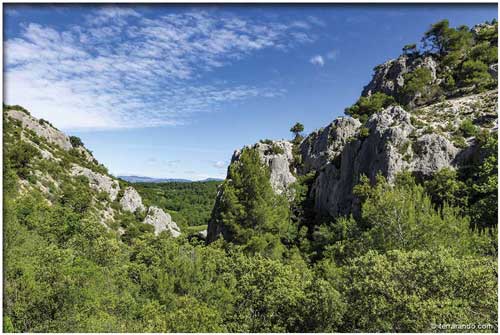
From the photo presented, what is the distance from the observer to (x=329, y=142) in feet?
155

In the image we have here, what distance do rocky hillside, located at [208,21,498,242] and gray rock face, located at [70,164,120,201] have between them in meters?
19.0

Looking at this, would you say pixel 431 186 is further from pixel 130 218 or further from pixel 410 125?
pixel 130 218

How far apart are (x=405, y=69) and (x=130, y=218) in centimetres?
5544

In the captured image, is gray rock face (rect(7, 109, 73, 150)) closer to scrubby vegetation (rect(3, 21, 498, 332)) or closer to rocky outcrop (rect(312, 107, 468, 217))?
scrubby vegetation (rect(3, 21, 498, 332))

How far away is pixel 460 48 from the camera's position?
58.7 m

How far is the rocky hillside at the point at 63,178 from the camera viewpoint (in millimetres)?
39656

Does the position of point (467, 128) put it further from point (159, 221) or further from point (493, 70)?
point (159, 221)

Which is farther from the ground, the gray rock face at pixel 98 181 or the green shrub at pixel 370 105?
the green shrub at pixel 370 105

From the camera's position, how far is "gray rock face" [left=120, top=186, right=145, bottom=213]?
49.8 metres

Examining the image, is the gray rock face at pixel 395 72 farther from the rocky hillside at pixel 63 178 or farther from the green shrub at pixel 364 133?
the rocky hillside at pixel 63 178

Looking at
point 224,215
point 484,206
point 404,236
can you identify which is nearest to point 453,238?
point 404,236

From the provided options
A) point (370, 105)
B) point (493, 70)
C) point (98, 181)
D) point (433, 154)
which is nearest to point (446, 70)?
point (493, 70)

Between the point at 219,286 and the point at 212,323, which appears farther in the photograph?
the point at 219,286

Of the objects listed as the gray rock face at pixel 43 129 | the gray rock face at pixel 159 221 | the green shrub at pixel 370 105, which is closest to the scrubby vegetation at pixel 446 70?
the green shrub at pixel 370 105
